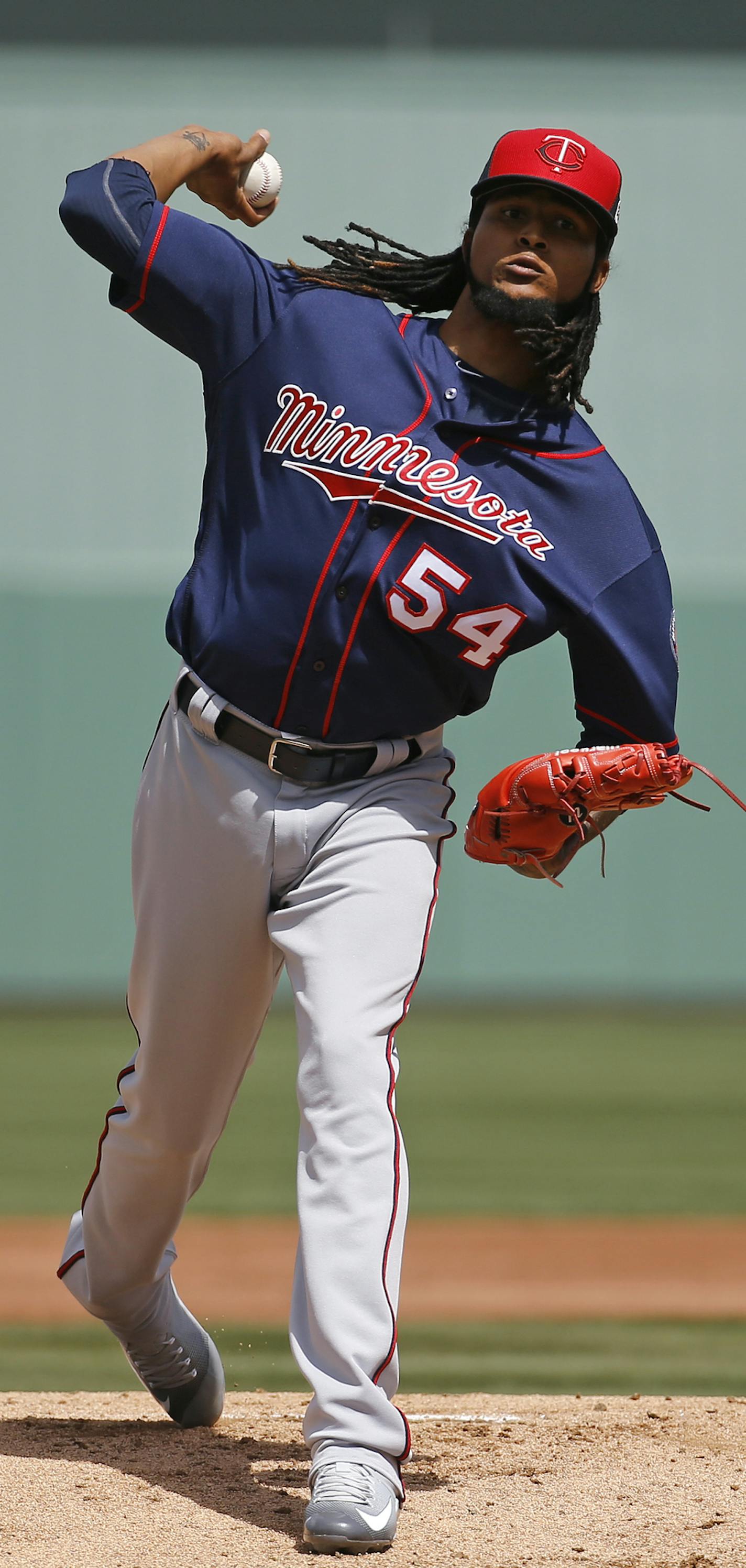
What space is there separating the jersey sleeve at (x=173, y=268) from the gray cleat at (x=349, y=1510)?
157 centimetres

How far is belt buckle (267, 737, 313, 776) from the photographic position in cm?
260

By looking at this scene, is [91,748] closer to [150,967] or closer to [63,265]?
[63,265]

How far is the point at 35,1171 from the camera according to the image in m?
7.01

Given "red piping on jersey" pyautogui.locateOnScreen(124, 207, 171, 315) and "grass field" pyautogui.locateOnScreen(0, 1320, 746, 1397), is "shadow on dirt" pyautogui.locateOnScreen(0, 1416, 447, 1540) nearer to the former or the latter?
"grass field" pyautogui.locateOnScreen(0, 1320, 746, 1397)

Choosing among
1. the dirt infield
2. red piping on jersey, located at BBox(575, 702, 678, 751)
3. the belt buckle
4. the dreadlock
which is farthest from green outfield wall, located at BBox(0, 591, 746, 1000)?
the belt buckle

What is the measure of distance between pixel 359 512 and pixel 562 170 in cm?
60

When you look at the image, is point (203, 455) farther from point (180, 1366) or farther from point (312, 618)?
point (312, 618)

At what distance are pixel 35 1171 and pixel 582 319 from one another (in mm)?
5081

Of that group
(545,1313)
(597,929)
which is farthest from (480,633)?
(597,929)

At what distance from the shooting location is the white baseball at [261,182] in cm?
291

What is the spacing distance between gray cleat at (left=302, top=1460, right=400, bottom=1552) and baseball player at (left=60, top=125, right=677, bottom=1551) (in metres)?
0.09

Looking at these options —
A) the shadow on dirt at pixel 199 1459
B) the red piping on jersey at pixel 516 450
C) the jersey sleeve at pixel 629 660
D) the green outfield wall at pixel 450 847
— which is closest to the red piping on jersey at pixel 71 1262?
the shadow on dirt at pixel 199 1459

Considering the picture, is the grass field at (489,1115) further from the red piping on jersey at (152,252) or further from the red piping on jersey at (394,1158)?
the red piping on jersey at (152,252)

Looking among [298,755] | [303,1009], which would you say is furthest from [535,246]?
[303,1009]
